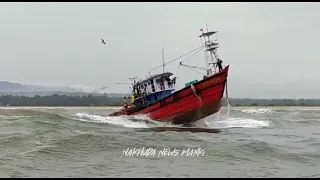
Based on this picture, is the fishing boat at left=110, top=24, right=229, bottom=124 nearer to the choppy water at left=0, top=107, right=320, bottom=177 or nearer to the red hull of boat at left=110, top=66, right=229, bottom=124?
the red hull of boat at left=110, top=66, right=229, bottom=124

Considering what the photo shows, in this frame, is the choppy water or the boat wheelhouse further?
the boat wheelhouse

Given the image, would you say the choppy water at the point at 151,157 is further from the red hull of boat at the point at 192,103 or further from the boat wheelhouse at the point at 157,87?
the boat wheelhouse at the point at 157,87

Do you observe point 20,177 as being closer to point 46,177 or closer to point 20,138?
point 46,177

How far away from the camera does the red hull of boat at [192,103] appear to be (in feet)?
84.6

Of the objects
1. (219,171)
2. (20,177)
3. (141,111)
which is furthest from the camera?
(141,111)

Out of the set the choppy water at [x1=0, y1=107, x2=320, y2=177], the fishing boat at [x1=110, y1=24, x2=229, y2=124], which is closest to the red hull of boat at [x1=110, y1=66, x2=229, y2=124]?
the fishing boat at [x1=110, y1=24, x2=229, y2=124]

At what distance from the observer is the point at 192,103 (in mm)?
26078

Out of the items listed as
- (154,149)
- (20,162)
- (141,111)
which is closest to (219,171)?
(154,149)

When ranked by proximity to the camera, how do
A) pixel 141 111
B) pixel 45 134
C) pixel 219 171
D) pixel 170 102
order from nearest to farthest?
pixel 219 171 < pixel 45 134 < pixel 170 102 < pixel 141 111

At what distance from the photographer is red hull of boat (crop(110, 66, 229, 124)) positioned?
84.6ft

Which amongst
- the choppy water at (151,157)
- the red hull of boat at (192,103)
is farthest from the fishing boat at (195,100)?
the choppy water at (151,157)

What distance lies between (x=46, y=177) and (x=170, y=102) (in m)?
16.3

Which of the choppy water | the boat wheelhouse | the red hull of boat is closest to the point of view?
the choppy water

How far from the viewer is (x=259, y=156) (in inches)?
577
